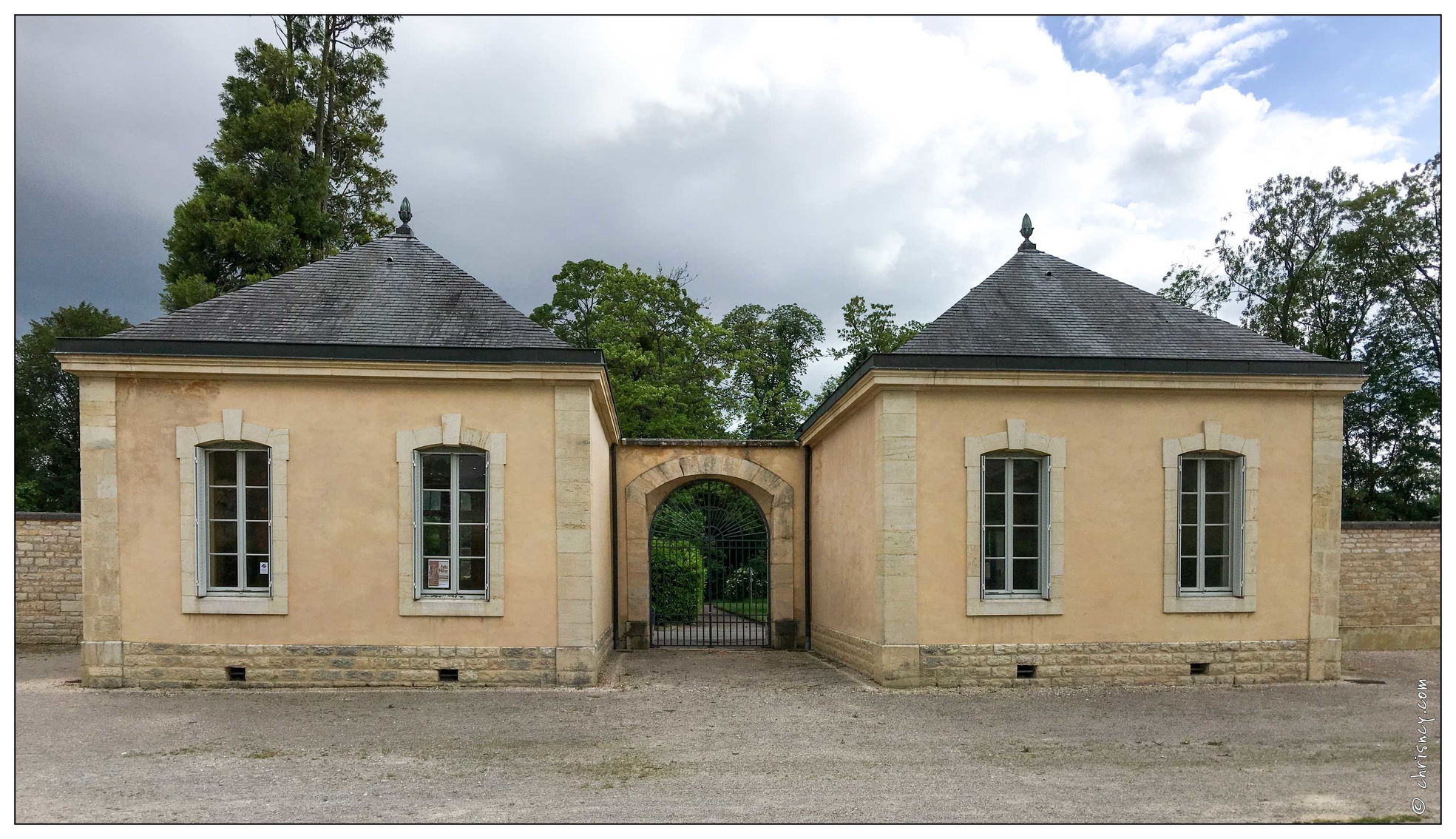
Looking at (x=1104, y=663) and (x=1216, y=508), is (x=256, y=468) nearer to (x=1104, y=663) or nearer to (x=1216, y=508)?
(x=1104, y=663)

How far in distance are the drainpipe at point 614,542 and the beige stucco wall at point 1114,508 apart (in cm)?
574

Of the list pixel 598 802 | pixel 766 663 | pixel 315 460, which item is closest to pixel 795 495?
pixel 766 663

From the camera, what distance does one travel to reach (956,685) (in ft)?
28.0

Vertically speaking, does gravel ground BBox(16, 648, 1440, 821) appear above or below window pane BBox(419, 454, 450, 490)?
below

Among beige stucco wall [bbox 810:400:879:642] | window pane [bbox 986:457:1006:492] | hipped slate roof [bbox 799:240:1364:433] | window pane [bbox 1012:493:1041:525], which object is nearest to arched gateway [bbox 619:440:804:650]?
beige stucco wall [bbox 810:400:879:642]

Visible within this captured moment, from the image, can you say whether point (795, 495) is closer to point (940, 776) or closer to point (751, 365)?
point (940, 776)

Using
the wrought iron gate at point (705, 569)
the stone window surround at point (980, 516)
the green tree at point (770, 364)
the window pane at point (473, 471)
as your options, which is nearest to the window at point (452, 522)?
the window pane at point (473, 471)

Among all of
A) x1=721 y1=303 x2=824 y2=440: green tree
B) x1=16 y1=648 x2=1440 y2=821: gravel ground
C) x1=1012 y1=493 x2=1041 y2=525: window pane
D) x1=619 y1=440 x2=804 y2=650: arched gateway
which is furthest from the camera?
x1=721 y1=303 x2=824 y2=440: green tree

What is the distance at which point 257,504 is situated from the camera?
28.3ft

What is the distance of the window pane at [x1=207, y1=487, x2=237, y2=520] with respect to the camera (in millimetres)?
8602

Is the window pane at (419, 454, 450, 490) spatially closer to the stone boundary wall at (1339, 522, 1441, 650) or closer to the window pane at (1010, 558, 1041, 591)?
the window pane at (1010, 558, 1041, 591)

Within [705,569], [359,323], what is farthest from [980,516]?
[705,569]

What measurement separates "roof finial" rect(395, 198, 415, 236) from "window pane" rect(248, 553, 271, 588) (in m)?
4.33

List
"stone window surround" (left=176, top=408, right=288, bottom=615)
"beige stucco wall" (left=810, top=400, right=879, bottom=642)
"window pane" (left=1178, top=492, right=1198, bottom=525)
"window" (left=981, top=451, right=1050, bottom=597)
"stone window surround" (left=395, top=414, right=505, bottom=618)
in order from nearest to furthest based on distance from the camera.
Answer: "stone window surround" (left=176, top=408, right=288, bottom=615)
"stone window surround" (left=395, top=414, right=505, bottom=618)
"window" (left=981, top=451, right=1050, bottom=597)
"window pane" (left=1178, top=492, right=1198, bottom=525)
"beige stucco wall" (left=810, top=400, right=879, bottom=642)
